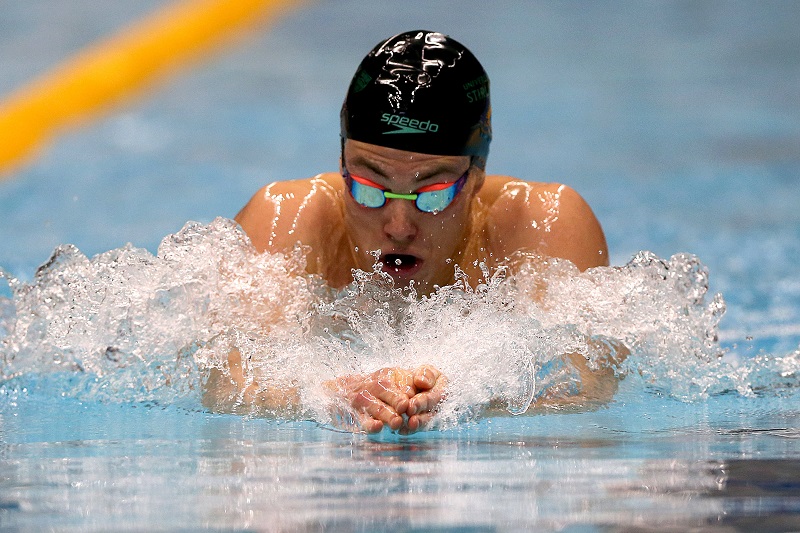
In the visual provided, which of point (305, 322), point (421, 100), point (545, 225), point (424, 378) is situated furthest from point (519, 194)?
point (424, 378)

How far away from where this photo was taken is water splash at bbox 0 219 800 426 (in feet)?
8.89

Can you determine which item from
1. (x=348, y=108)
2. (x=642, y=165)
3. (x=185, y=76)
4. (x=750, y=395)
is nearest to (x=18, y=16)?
(x=185, y=76)

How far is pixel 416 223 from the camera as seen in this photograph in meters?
2.79

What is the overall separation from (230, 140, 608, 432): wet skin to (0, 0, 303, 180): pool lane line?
11.6ft

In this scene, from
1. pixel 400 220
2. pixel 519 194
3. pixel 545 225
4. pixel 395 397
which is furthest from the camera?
pixel 519 194

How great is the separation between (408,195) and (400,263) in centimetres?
18

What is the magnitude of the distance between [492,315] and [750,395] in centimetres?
74

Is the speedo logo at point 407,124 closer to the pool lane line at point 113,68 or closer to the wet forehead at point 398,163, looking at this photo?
the wet forehead at point 398,163

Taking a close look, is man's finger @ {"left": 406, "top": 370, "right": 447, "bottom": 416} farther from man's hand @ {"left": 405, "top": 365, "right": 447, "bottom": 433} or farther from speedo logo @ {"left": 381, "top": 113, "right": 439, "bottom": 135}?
speedo logo @ {"left": 381, "top": 113, "right": 439, "bottom": 135}

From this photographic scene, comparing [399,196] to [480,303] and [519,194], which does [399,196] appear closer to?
[480,303]

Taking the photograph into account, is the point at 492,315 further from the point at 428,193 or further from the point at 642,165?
the point at 642,165

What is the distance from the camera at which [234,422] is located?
251 centimetres

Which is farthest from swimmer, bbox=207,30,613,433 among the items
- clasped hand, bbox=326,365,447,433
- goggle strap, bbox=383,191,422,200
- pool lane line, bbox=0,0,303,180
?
pool lane line, bbox=0,0,303,180

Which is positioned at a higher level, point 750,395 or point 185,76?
point 185,76
